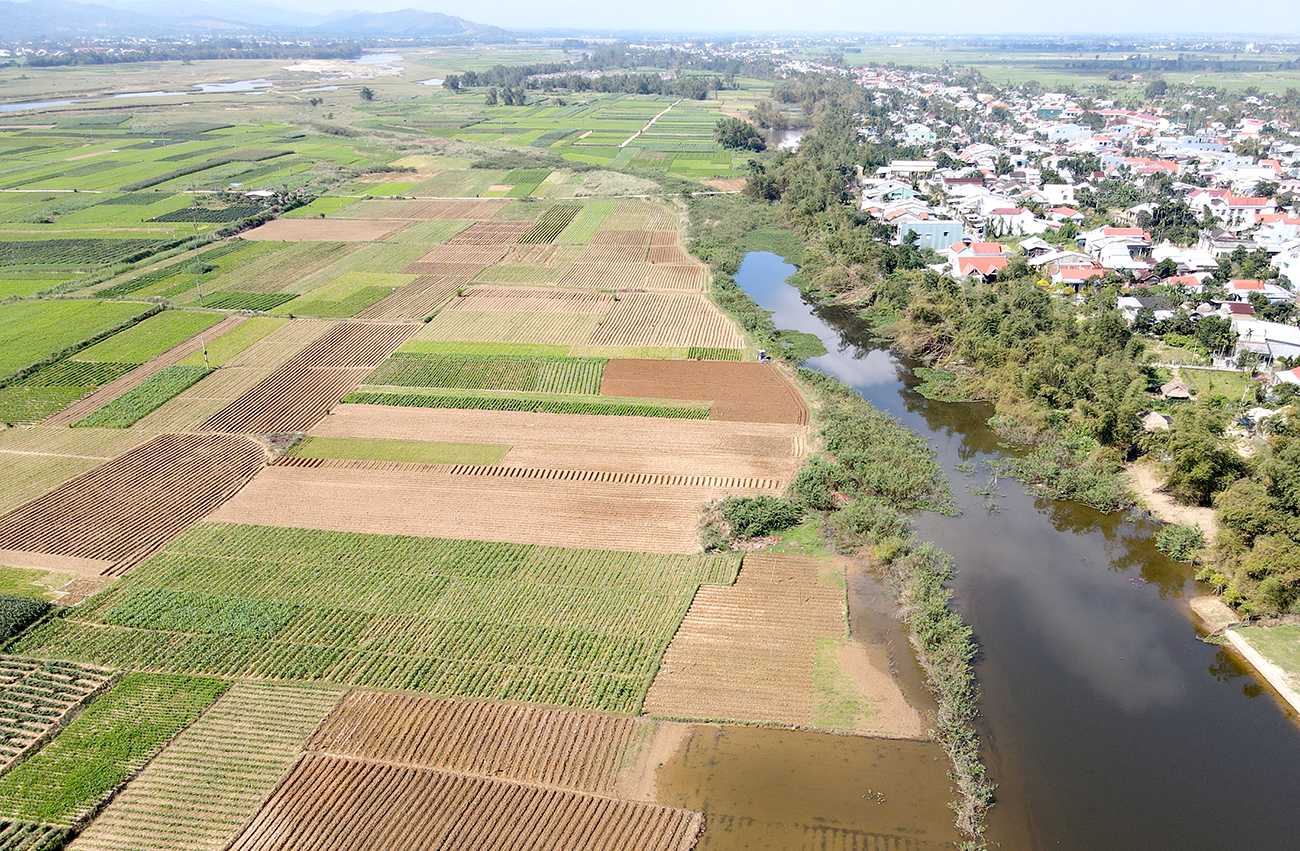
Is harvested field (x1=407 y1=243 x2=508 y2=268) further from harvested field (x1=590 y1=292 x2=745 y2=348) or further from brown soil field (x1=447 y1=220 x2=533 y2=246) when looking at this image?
harvested field (x1=590 y1=292 x2=745 y2=348)

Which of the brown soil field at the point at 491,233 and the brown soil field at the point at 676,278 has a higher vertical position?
the brown soil field at the point at 491,233

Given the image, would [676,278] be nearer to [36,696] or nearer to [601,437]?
[601,437]

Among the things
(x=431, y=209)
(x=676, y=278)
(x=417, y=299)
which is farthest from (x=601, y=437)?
(x=431, y=209)

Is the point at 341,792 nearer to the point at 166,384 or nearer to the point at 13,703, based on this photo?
the point at 13,703

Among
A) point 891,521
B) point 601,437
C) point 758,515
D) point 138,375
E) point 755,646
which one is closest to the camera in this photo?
point 755,646

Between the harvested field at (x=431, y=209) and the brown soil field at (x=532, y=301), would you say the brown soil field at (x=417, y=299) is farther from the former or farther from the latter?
the harvested field at (x=431, y=209)

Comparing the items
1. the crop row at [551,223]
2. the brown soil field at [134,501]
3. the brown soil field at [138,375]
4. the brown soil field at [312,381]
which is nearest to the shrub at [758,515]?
the brown soil field at [134,501]

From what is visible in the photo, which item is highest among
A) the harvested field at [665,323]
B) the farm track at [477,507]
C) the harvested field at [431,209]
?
the harvested field at [431,209]
